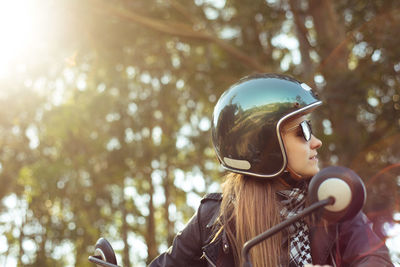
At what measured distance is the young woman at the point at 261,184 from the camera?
225 cm

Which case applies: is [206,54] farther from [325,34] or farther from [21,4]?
[21,4]

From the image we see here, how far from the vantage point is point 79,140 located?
1602 centimetres

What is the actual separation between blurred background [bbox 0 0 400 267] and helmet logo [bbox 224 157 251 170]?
726mm

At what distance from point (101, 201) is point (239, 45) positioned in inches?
335

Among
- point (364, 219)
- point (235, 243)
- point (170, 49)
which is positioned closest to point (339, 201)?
point (364, 219)

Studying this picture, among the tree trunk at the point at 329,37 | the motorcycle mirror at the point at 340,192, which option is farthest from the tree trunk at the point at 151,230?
the motorcycle mirror at the point at 340,192

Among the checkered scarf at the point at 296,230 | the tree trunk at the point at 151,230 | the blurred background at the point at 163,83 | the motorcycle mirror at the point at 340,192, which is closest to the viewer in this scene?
the motorcycle mirror at the point at 340,192

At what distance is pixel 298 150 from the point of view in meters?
2.45

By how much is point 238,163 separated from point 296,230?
46 cm

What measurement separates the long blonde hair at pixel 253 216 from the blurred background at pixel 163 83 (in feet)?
1.90

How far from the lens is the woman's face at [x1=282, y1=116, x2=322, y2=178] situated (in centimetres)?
243

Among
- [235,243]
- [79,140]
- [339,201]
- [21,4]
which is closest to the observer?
[339,201]

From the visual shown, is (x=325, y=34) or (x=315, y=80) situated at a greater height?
(x=325, y=34)

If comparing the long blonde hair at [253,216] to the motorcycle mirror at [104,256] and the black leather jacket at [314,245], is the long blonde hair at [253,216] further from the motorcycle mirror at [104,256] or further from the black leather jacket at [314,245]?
the motorcycle mirror at [104,256]
